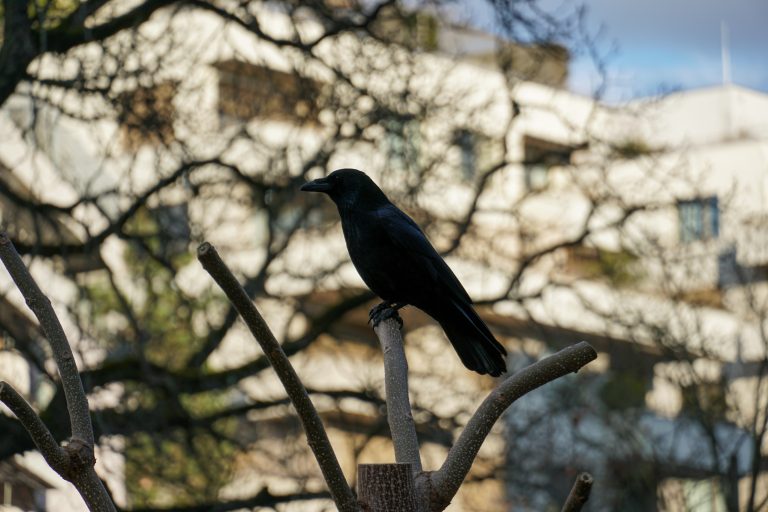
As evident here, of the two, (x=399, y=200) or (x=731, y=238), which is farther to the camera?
(x=731, y=238)

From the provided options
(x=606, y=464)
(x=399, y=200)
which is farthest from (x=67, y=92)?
(x=606, y=464)

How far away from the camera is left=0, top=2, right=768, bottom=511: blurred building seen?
12.3 metres

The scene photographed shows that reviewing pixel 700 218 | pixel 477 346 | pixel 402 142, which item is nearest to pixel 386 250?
pixel 477 346

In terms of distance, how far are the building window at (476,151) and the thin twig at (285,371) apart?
9.65 metres

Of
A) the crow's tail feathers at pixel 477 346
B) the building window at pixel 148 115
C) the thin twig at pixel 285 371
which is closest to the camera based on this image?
the thin twig at pixel 285 371

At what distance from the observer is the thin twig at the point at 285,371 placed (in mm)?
3434

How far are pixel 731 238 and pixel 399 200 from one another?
6838mm

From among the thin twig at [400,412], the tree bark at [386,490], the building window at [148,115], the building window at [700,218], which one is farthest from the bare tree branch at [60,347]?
the building window at [700,218]

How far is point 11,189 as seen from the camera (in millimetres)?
11367

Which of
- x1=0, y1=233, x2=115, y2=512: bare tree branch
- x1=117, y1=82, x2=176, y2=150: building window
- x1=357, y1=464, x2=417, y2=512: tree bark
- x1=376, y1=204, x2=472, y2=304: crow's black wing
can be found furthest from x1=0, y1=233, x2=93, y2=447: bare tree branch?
x1=117, y1=82, x2=176, y2=150: building window

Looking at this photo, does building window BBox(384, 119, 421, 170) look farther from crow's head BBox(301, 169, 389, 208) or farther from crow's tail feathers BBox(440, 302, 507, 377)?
crow's tail feathers BBox(440, 302, 507, 377)

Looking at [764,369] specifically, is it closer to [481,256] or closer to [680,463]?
[680,463]

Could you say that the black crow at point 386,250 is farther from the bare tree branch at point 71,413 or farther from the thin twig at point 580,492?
the bare tree branch at point 71,413

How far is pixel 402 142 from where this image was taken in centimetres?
1246
